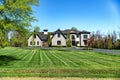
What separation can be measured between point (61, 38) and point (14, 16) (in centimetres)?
5966

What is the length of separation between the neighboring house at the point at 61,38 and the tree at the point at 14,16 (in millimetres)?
58897

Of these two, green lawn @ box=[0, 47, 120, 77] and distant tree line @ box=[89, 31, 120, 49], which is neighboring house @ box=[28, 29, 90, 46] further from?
green lawn @ box=[0, 47, 120, 77]

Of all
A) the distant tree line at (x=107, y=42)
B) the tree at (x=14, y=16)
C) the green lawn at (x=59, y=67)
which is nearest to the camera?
the green lawn at (x=59, y=67)

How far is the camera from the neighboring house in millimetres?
84250

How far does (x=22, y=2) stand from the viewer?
24.5m

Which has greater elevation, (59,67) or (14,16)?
(14,16)

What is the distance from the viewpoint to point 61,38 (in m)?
84.1

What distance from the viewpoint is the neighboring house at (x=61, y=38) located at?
84.2 metres

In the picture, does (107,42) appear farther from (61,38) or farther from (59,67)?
(59,67)

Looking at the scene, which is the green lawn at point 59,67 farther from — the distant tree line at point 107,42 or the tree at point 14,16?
the distant tree line at point 107,42

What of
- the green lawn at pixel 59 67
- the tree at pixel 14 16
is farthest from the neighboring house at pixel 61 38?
the tree at pixel 14 16

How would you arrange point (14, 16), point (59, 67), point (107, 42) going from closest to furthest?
1. point (59, 67)
2. point (14, 16)
3. point (107, 42)

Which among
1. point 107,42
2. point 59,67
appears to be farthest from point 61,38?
point 59,67

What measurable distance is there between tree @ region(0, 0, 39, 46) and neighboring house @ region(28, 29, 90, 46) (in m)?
58.9
